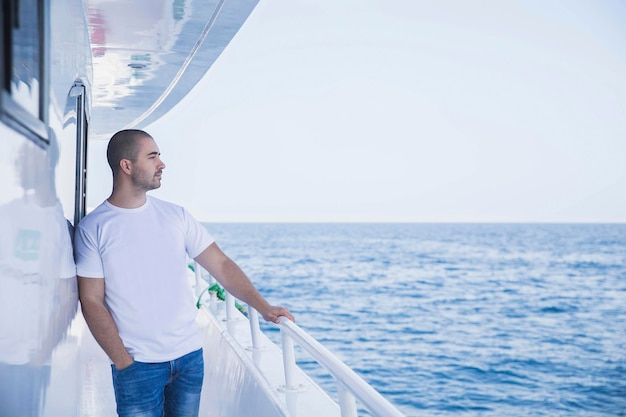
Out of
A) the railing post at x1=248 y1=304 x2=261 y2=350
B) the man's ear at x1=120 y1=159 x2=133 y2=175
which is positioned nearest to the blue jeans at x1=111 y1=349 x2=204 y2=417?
the man's ear at x1=120 y1=159 x2=133 y2=175

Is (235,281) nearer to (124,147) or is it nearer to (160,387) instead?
(160,387)

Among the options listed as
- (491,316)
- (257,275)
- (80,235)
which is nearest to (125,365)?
(80,235)

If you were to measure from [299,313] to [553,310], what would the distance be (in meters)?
14.0

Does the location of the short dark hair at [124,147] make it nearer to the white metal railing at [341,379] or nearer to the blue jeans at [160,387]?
the blue jeans at [160,387]

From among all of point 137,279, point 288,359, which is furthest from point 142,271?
point 288,359

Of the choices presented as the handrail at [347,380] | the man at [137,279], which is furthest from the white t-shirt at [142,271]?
the handrail at [347,380]

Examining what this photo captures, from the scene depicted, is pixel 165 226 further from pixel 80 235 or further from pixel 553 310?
pixel 553 310

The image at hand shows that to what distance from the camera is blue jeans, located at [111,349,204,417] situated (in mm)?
2477

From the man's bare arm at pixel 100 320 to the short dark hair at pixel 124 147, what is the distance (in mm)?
378

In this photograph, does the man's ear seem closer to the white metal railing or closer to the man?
the man

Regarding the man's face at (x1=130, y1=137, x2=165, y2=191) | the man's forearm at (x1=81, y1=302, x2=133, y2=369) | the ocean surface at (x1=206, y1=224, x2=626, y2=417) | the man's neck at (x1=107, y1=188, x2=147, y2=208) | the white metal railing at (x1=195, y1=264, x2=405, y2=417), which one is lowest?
the ocean surface at (x1=206, y1=224, x2=626, y2=417)

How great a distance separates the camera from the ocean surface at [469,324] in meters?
21.9

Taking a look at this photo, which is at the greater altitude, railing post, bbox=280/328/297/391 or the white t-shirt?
the white t-shirt

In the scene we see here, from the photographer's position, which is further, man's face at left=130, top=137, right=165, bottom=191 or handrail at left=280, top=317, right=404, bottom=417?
man's face at left=130, top=137, right=165, bottom=191
